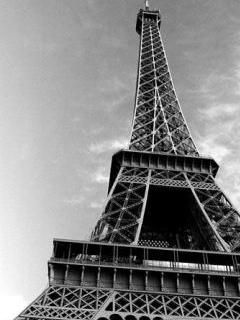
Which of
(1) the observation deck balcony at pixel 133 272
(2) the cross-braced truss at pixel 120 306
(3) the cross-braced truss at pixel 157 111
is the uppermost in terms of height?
(3) the cross-braced truss at pixel 157 111

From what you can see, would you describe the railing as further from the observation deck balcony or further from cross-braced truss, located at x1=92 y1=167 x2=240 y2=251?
cross-braced truss, located at x1=92 y1=167 x2=240 y2=251

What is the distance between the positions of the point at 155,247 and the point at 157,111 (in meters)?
24.9

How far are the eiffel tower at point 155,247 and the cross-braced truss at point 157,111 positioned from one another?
16 cm

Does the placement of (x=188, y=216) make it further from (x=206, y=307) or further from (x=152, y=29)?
(x=152, y=29)

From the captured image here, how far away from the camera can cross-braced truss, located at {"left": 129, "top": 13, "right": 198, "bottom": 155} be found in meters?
44.5

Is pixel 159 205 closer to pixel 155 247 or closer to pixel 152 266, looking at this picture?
pixel 155 247

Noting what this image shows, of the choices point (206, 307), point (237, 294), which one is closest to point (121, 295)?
point (206, 307)

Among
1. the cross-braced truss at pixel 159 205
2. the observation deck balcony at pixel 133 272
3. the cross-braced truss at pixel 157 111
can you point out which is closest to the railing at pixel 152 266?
the observation deck balcony at pixel 133 272

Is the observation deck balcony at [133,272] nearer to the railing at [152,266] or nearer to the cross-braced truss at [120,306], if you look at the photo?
the railing at [152,266]

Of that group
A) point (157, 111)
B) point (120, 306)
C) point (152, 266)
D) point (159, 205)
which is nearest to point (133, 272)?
point (152, 266)

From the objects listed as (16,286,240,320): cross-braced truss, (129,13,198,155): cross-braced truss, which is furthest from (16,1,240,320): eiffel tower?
(129,13,198,155): cross-braced truss

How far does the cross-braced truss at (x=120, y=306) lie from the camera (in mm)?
22719

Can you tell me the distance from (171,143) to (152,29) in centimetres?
2930

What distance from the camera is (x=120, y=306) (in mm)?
23953
